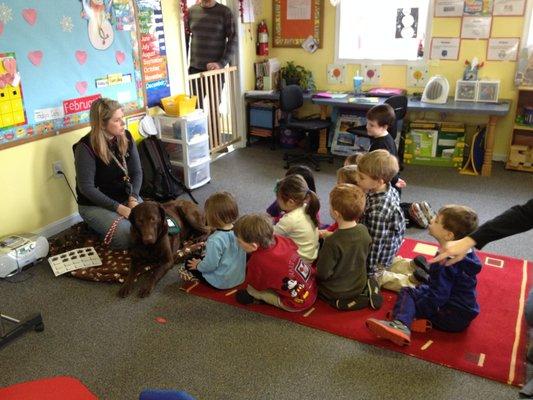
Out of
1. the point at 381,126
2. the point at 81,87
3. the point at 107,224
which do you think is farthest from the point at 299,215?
the point at 81,87

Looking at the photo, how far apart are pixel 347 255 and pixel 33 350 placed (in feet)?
5.14

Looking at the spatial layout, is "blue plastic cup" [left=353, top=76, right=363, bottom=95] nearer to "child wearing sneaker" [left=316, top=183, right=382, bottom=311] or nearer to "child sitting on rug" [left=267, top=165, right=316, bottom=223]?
"child sitting on rug" [left=267, top=165, right=316, bottom=223]

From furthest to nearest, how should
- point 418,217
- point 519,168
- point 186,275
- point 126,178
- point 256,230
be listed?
point 519,168 < point 418,217 < point 126,178 < point 186,275 < point 256,230

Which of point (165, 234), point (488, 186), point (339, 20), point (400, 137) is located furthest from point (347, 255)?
point (339, 20)

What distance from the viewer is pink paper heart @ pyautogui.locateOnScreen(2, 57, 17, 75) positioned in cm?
288

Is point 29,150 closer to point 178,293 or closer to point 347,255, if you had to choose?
point 178,293

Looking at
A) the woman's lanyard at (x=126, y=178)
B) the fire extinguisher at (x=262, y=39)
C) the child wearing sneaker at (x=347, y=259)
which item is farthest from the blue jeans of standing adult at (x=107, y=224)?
the fire extinguisher at (x=262, y=39)

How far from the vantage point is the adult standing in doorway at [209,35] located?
189 inches

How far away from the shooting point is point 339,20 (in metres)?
5.20

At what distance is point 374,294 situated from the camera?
2.46m

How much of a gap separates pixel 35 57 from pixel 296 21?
3219 millimetres

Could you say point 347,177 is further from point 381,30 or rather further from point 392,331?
point 381,30

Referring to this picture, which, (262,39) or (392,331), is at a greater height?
(262,39)

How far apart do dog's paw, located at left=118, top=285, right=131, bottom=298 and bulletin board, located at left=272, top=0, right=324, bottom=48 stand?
381cm
